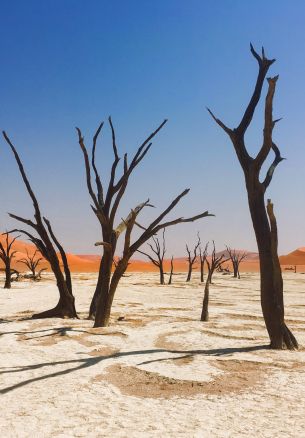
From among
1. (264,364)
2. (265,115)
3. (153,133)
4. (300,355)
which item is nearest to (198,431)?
(264,364)

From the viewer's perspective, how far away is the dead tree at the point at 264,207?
6008 mm

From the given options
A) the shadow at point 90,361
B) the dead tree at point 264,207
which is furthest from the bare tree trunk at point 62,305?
the dead tree at point 264,207

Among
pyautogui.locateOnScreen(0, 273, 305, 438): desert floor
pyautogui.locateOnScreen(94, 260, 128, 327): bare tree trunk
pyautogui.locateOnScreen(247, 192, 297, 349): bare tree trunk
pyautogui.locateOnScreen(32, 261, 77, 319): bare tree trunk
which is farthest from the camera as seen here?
pyautogui.locateOnScreen(32, 261, 77, 319): bare tree trunk

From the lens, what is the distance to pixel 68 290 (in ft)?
29.4

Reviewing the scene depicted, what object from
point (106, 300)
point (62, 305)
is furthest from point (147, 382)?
point (62, 305)

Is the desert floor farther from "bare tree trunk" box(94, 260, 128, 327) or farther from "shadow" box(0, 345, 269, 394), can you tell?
"bare tree trunk" box(94, 260, 128, 327)

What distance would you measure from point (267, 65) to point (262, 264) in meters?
2.94

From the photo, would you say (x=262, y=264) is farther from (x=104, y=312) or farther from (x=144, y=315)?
(x=144, y=315)

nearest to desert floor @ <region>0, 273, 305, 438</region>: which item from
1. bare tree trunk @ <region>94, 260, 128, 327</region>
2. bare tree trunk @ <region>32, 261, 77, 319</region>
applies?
bare tree trunk @ <region>94, 260, 128, 327</region>

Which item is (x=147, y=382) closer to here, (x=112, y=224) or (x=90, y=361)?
(x=90, y=361)

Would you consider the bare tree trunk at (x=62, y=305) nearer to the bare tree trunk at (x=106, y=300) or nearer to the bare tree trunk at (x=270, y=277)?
the bare tree trunk at (x=106, y=300)

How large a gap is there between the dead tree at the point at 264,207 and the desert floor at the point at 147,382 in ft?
1.34

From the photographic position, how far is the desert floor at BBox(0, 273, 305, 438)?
313 centimetres

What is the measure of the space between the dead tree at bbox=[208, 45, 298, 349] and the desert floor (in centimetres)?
41
